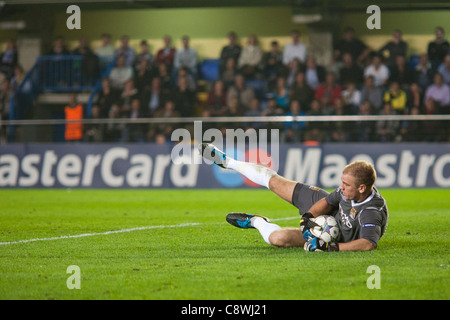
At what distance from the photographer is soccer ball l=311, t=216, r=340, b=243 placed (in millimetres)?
7324

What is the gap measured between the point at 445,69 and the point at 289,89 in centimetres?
438

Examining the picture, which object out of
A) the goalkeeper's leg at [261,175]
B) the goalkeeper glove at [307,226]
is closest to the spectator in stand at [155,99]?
the goalkeeper's leg at [261,175]

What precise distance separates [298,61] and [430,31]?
18.4ft

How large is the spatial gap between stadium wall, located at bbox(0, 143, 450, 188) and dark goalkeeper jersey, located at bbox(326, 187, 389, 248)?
967cm

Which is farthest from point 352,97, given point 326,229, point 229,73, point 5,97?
point 326,229

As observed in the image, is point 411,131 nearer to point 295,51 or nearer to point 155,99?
point 295,51

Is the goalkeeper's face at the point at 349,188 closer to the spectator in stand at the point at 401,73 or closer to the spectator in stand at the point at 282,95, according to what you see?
the spectator in stand at the point at 282,95

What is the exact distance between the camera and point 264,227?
786 centimetres

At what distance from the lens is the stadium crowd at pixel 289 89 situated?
18000mm

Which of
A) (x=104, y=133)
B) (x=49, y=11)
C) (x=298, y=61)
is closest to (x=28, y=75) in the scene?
(x=49, y=11)

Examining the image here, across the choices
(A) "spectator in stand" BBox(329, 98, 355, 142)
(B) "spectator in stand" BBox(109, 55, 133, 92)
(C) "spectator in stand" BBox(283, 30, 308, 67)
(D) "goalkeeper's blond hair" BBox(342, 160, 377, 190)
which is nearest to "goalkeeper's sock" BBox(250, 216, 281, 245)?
(D) "goalkeeper's blond hair" BBox(342, 160, 377, 190)

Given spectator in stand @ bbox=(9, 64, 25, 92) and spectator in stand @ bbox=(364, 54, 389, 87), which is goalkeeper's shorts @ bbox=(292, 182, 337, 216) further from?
spectator in stand @ bbox=(9, 64, 25, 92)

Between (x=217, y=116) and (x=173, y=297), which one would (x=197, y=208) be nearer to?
(x=217, y=116)

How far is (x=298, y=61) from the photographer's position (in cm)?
2014
